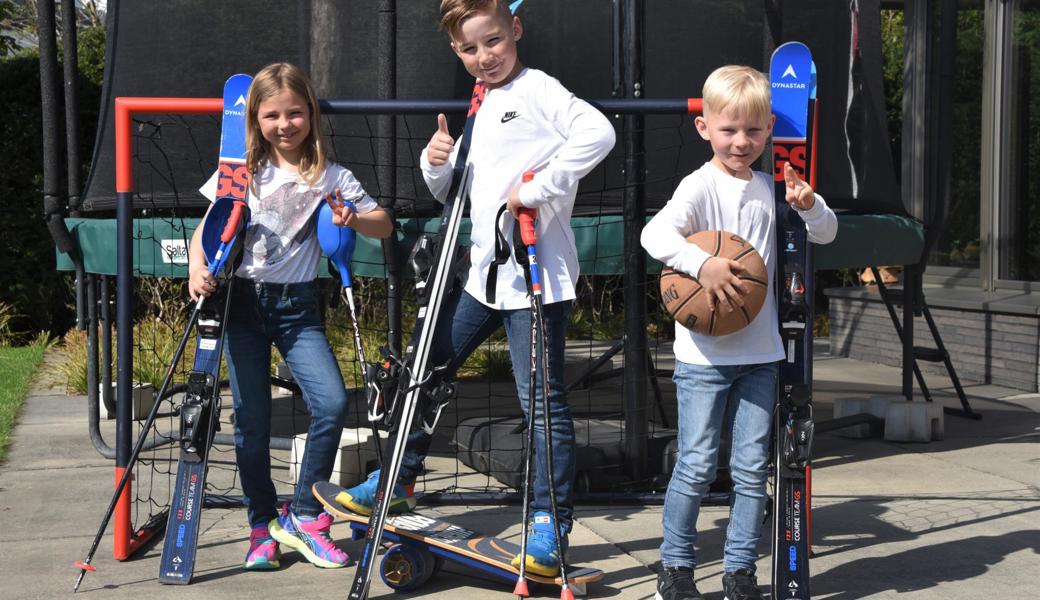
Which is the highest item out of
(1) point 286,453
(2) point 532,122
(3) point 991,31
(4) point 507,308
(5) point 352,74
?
(3) point 991,31

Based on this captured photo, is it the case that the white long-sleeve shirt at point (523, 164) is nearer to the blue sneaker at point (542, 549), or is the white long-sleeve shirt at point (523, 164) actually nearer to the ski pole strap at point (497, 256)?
the ski pole strap at point (497, 256)

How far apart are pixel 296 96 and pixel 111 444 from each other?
11.0 ft

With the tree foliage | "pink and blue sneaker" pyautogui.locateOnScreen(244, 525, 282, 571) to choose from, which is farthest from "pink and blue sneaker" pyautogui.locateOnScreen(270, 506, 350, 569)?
the tree foliage

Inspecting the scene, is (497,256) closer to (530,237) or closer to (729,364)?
(530,237)

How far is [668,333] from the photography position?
39.8 feet

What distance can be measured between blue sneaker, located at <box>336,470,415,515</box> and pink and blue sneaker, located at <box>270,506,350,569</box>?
192 millimetres

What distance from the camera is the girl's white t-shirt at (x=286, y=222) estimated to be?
434 centimetres

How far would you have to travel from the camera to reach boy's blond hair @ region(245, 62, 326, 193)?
4.32m

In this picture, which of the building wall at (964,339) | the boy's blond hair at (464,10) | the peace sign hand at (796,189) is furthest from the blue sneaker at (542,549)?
the building wall at (964,339)

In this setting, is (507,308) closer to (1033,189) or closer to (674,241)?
(674,241)

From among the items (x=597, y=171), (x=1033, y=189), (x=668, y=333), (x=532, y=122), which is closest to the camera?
(x=532, y=122)

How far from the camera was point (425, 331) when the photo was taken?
13.6ft

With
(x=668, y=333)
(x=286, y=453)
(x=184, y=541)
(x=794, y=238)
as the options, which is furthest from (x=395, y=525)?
(x=668, y=333)

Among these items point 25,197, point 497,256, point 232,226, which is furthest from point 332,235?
point 25,197
